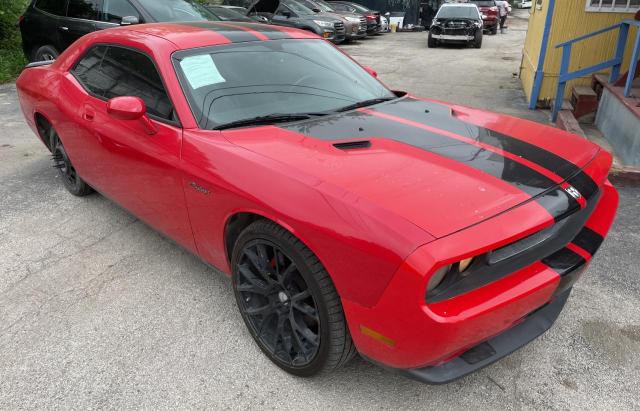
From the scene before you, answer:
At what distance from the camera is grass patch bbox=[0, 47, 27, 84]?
9.78 m

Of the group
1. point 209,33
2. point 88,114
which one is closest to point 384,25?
point 209,33

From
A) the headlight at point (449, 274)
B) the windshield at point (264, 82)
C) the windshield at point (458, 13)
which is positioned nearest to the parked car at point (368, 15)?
the windshield at point (458, 13)

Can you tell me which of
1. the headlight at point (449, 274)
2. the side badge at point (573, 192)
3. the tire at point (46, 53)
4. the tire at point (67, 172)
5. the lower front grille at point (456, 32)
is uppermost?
the side badge at point (573, 192)

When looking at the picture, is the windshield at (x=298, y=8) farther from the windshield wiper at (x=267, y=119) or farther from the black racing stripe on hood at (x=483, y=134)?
the windshield wiper at (x=267, y=119)

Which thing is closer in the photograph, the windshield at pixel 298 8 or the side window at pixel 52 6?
the side window at pixel 52 6

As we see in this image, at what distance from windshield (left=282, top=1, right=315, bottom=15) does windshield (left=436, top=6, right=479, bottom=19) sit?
4.62 m

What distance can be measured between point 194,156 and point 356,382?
139cm

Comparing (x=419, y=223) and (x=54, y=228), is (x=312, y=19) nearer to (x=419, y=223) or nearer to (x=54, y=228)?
(x=54, y=228)

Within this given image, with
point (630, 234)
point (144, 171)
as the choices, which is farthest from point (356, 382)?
point (630, 234)

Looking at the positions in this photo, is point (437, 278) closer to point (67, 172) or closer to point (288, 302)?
point (288, 302)

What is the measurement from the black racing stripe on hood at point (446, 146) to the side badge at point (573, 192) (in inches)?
1.0

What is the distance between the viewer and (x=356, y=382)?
A: 225 cm

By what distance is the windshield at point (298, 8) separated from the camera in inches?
582

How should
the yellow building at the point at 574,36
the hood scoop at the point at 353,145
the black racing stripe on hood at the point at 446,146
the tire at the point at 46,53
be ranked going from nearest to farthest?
the black racing stripe on hood at the point at 446,146, the hood scoop at the point at 353,145, the yellow building at the point at 574,36, the tire at the point at 46,53
